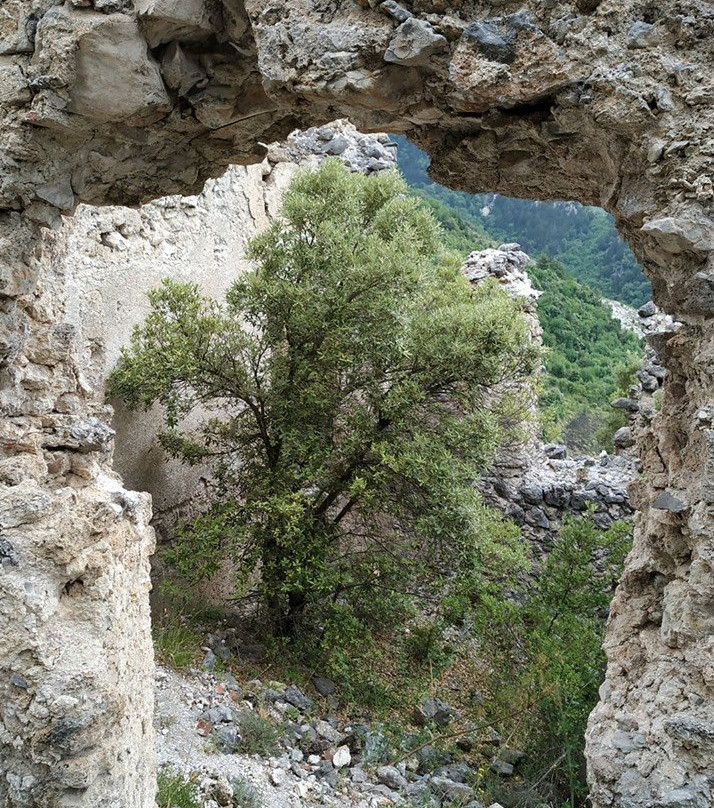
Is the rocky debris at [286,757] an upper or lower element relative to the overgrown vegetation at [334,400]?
lower

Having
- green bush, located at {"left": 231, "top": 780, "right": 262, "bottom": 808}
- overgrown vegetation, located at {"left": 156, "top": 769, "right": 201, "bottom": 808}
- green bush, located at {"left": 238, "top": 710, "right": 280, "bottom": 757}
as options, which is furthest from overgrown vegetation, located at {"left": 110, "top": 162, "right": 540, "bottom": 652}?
overgrown vegetation, located at {"left": 156, "top": 769, "right": 201, "bottom": 808}

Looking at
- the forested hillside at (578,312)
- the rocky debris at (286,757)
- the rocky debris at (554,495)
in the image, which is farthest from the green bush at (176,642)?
the forested hillside at (578,312)

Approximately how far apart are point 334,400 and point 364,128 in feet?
11.7

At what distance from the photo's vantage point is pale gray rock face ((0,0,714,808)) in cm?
214

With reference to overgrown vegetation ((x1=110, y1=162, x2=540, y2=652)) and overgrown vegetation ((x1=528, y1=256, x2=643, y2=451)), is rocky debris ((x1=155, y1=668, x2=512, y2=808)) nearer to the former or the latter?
overgrown vegetation ((x1=110, y1=162, x2=540, y2=652))

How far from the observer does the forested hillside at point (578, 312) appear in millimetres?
16750

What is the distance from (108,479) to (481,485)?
7262mm

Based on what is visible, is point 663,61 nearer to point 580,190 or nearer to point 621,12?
point 621,12

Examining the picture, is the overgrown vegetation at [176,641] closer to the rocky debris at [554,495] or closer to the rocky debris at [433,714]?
the rocky debris at [433,714]

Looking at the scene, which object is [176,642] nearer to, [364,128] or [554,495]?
[364,128]

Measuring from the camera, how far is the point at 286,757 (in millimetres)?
5094

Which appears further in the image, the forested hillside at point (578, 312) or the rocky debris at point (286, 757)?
the forested hillside at point (578, 312)

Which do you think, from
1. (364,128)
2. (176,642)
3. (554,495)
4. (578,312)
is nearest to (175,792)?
(176,642)

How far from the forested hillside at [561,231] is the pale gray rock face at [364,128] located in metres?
19.4
